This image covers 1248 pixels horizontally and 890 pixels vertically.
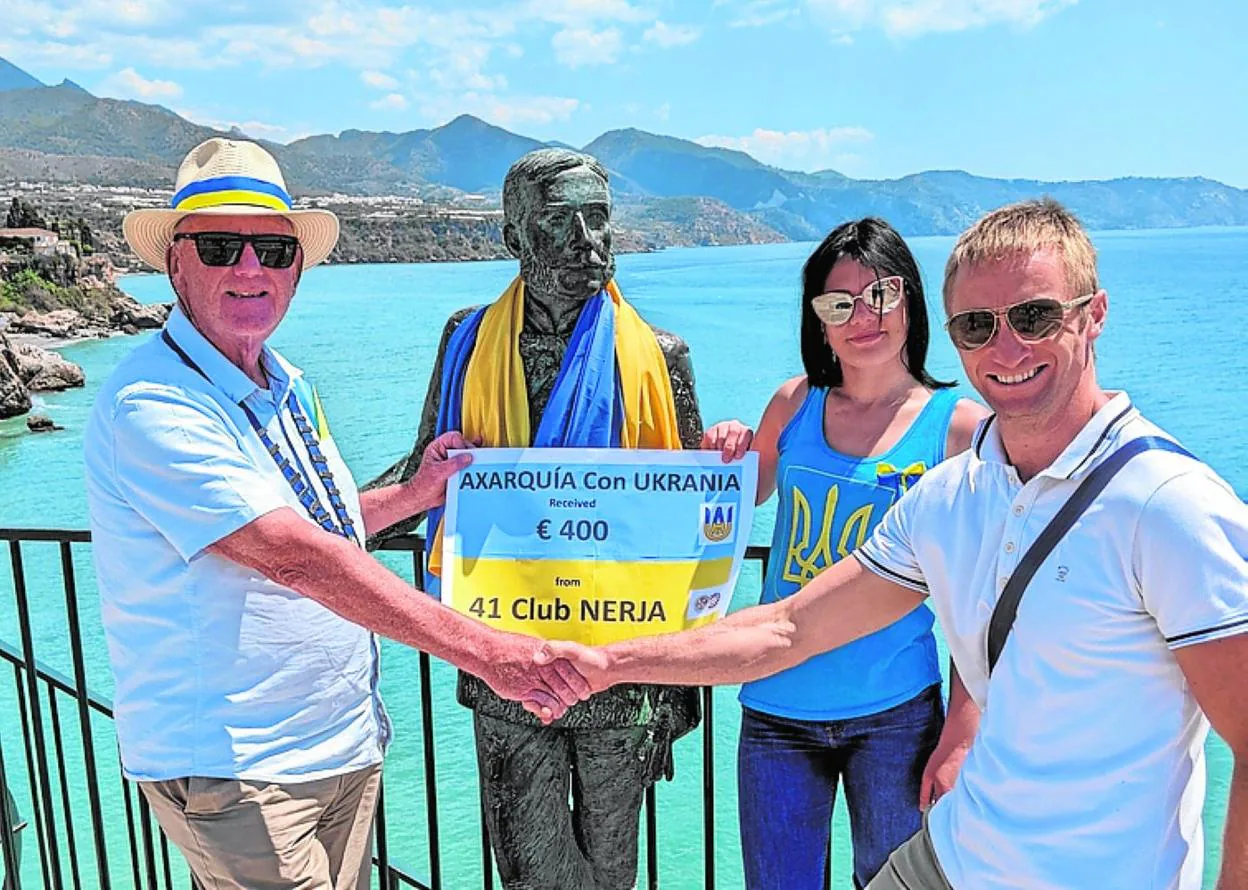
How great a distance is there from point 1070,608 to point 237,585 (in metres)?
1.44

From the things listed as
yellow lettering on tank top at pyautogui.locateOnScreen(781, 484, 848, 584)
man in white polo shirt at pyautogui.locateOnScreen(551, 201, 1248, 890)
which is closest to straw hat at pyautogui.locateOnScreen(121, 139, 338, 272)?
yellow lettering on tank top at pyautogui.locateOnScreen(781, 484, 848, 584)

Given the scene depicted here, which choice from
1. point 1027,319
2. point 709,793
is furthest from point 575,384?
point 709,793

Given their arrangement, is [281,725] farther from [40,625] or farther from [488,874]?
[40,625]

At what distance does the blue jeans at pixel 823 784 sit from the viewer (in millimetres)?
2293

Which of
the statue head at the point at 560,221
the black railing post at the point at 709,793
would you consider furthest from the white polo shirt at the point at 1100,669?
the black railing post at the point at 709,793

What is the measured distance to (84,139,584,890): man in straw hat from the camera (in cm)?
203

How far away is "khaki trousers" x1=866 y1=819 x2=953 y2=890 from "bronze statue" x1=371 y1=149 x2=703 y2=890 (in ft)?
2.07

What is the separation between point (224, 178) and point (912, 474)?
1512 millimetres

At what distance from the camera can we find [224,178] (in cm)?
222

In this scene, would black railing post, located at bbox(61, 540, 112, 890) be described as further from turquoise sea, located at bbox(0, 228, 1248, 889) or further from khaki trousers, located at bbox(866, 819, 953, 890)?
khaki trousers, located at bbox(866, 819, 953, 890)

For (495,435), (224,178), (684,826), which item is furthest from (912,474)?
(684,826)

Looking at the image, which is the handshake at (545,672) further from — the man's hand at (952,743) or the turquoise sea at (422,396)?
the turquoise sea at (422,396)

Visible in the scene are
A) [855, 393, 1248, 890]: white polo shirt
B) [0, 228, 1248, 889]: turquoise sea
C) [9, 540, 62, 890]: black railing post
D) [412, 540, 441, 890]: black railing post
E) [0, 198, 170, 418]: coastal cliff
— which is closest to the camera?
[855, 393, 1248, 890]: white polo shirt

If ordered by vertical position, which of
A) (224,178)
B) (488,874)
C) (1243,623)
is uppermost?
(224,178)
